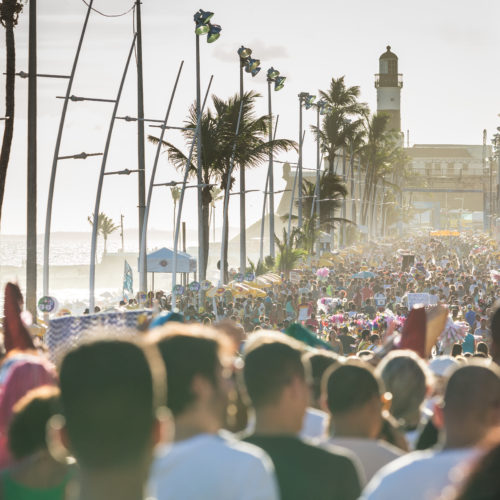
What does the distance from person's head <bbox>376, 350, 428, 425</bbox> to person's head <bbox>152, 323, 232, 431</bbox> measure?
6.88 feet

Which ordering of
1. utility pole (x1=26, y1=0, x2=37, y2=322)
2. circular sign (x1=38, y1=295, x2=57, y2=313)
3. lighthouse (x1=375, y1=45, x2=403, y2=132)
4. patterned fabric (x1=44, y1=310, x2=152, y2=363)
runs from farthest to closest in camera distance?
lighthouse (x1=375, y1=45, x2=403, y2=132) → utility pole (x1=26, y1=0, x2=37, y2=322) → circular sign (x1=38, y1=295, x2=57, y2=313) → patterned fabric (x1=44, y1=310, x2=152, y2=363)

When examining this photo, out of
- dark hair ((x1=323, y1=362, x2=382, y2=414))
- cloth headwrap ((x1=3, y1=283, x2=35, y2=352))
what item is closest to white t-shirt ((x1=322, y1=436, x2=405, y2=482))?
dark hair ((x1=323, y1=362, x2=382, y2=414))

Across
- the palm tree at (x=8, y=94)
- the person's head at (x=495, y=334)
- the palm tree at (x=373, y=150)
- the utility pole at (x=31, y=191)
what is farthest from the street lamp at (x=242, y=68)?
the palm tree at (x=373, y=150)

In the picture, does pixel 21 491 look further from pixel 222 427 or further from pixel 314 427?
pixel 314 427

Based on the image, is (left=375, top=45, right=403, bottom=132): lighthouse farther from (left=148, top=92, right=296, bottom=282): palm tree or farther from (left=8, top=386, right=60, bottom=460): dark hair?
(left=8, top=386, right=60, bottom=460): dark hair

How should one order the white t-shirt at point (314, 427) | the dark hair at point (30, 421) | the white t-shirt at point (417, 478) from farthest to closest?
the white t-shirt at point (314, 427), the dark hair at point (30, 421), the white t-shirt at point (417, 478)

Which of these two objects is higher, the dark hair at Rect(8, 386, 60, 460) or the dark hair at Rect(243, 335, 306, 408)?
the dark hair at Rect(243, 335, 306, 408)

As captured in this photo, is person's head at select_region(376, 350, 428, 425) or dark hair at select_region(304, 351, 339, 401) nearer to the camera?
person's head at select_region(376, 350, 428, 425)

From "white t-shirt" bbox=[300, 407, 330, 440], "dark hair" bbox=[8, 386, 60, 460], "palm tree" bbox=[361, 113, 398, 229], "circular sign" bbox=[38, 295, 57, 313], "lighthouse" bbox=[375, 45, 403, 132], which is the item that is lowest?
"circular sign" bbox=[38, 295, 57, 313]

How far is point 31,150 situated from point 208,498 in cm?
2133

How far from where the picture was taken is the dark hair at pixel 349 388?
188 inches

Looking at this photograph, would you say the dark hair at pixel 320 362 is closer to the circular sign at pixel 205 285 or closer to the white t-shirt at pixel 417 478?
the white t-shirt at pixel 417 478

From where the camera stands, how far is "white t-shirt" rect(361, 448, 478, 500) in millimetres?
3807

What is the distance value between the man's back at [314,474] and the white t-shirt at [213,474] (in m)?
0.39
